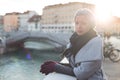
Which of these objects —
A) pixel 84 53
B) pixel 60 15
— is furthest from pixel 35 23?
pixel 84 53

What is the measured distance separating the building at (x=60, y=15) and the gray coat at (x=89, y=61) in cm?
4472

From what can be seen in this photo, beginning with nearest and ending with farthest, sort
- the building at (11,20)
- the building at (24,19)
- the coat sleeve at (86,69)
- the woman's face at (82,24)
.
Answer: the coat sleeve at (86,69) → the woman's face at (82,24) → the building at (24,19) → the building at (11,20)

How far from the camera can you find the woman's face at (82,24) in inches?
57.2

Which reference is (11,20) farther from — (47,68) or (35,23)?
(47,68)

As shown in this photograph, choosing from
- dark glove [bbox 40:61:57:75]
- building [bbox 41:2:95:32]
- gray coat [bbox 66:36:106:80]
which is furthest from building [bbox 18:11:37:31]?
gray coat [bbox 66:36:106:80]

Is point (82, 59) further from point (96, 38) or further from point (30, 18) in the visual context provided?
point (30, 18)

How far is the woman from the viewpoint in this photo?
4.42ft

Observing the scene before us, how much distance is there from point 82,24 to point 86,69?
0.80 ft

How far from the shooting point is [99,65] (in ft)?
4.56

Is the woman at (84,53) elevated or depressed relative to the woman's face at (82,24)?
depressed

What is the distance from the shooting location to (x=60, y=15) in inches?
2069

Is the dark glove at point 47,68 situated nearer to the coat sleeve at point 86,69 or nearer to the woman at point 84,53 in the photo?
the woman at point 84,53

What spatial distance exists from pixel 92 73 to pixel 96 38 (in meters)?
0.18

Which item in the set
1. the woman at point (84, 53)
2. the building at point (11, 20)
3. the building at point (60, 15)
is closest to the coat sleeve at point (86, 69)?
the woman at point (84, 53)
